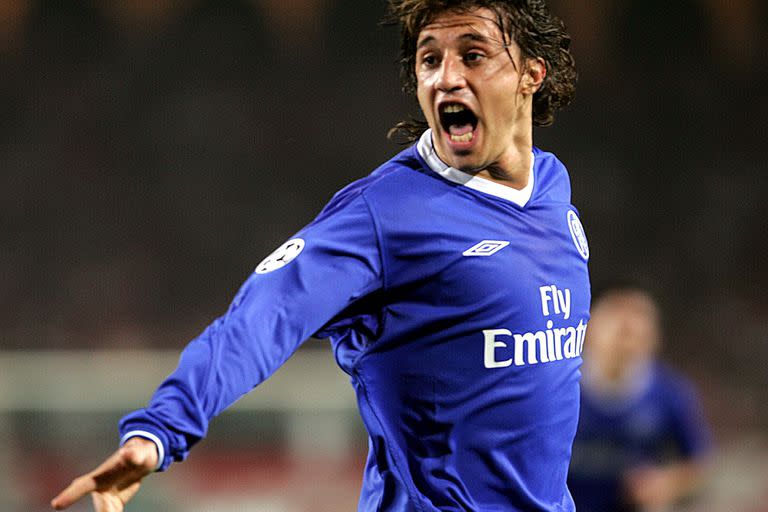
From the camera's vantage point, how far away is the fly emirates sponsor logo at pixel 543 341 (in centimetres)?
229

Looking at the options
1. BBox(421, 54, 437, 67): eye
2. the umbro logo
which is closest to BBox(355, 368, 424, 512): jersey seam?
the umbro logo

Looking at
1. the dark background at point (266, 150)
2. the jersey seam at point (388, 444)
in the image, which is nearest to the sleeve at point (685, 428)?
the jersey seam at point (388, 444)

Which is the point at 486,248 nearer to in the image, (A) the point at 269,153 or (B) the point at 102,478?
(B) the point at 102,478

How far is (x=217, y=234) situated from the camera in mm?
11711

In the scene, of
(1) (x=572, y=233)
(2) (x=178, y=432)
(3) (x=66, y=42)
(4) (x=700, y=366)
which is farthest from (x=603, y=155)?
(2) (x=178, y=432)

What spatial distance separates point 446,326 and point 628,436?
8.45ft

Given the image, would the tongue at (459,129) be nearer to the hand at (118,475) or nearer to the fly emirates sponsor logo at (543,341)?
the fly emirates sponsor logo at (543,341)

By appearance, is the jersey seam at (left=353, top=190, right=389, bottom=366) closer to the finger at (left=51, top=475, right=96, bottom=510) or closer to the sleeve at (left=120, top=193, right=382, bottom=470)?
the sleeve at (left=120, top=193, right=382, bottom=470)

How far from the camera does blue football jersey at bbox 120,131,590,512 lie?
218cm

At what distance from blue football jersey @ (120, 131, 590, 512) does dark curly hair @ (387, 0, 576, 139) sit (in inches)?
10.0

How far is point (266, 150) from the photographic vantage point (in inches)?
494

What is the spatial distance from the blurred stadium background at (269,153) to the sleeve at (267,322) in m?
7.10

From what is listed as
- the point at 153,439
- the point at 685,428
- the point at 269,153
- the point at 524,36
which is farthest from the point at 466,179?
the point at 269,153

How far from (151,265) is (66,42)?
11.3 ft
